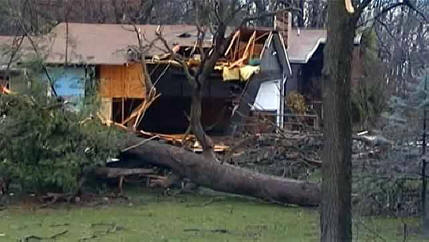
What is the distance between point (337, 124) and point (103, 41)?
56.2ft

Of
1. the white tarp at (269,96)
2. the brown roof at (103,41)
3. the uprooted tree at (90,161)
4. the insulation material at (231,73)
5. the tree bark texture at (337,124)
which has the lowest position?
the white tarp at (269,96)

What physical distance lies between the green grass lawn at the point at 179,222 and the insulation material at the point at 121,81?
21.0 feet

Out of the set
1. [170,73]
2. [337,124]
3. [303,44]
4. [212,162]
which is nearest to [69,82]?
[212,162]

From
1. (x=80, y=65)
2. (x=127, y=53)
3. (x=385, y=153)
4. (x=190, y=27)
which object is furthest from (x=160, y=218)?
(x=190, y=27)

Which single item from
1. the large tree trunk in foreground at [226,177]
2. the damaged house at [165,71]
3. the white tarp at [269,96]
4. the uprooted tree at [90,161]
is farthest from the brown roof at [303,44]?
the uprooted tree at [90,161]

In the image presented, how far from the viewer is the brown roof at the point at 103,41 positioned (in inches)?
768

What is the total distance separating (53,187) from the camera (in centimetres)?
1416

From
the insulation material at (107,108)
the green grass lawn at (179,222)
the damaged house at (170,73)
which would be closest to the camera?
the green grass lawn at (179,222)

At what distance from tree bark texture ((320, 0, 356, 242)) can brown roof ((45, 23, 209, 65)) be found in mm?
13181

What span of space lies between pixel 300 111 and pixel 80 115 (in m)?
13.0

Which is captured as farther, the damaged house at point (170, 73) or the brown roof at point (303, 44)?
the brown roof at point (303, 44)

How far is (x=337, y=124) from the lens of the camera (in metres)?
5.61

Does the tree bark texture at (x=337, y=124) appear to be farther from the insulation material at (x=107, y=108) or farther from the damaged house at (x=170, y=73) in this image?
the damaged house at (x=170, y=73)

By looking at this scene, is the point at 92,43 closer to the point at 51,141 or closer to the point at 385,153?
the point at 51,141
